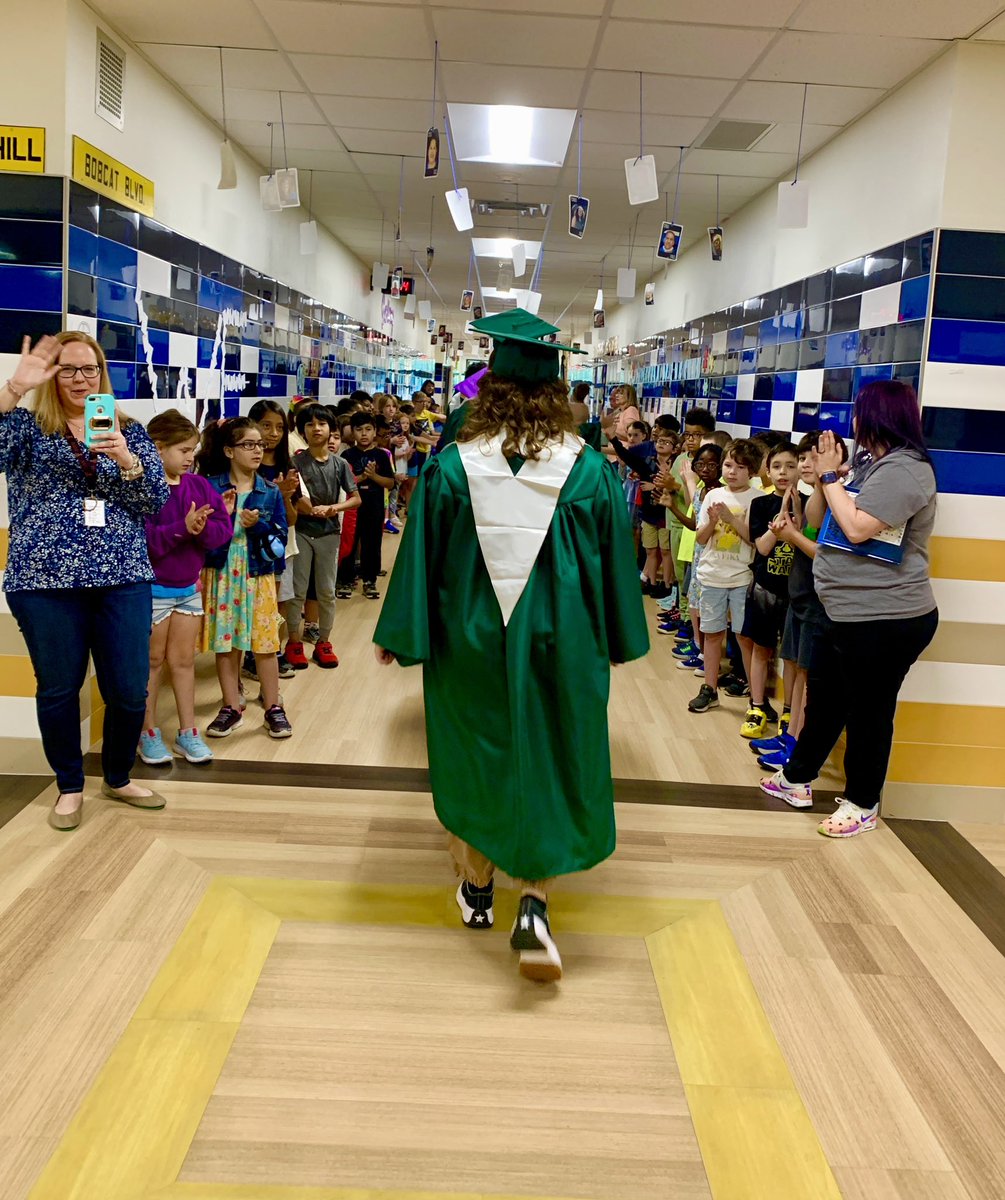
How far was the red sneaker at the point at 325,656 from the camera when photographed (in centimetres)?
557

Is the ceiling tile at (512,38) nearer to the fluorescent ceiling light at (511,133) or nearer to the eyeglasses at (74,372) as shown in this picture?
the fluorescent ceiling light at (511,133)

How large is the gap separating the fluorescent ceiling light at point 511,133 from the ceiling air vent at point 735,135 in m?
0.74

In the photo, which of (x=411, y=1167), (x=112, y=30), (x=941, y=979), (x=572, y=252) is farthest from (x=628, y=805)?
(x=572, y=252)

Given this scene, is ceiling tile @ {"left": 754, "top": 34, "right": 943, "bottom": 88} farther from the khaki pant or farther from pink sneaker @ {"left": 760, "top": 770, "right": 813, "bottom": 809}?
the khaki pant

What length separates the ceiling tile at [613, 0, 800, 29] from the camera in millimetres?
3639

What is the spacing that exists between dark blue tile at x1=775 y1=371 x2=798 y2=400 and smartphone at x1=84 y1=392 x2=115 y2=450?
3.87 m

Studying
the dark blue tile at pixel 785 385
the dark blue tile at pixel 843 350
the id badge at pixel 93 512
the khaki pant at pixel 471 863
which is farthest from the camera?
the dark blue tile at pixel 785 385

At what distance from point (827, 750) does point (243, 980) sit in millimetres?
2281

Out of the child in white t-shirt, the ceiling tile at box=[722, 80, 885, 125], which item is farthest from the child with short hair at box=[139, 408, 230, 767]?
the ceiling tile at box=[722, 80, 885, 125]

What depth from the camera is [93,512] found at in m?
3.16

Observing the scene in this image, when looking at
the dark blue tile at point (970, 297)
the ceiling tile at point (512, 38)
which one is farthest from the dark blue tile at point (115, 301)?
the dark blue tile at point (970, 297)

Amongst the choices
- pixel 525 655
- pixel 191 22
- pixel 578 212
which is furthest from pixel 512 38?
pixel 525 655

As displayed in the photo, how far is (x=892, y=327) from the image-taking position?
4129mm

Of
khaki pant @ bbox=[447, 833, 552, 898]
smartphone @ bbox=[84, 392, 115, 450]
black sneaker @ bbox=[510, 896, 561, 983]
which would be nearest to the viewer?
black sneaker @ bbox=[510, 896, 561, 983]
